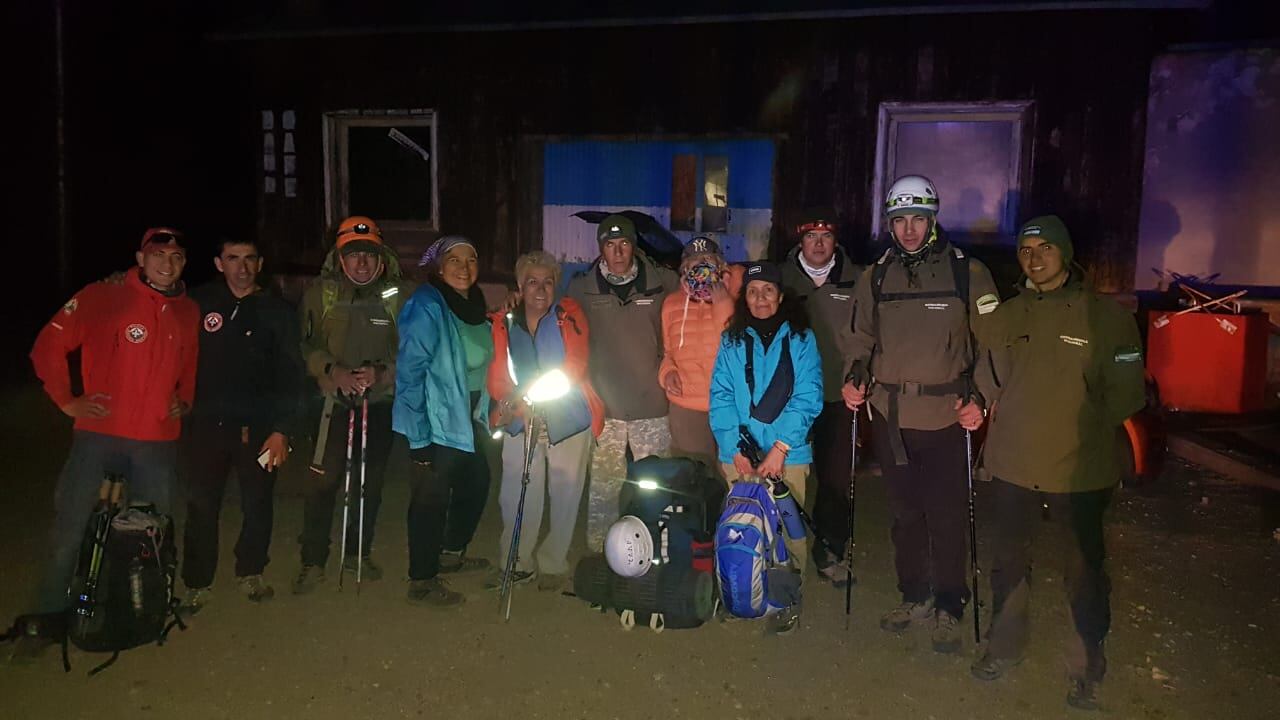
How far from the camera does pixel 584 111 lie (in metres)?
12.4

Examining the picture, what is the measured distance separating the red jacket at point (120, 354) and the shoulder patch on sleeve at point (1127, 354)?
4550mm

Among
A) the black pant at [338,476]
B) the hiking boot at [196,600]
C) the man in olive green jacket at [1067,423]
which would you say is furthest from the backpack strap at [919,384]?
the hiking boot at [196,600]

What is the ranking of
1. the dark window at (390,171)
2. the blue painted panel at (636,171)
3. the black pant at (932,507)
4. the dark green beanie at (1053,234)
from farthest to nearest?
the dark window at (390,171)
the blue painted panel at (636,171)
the black pant at (932,507)
the dark green beanie at (1053,234)

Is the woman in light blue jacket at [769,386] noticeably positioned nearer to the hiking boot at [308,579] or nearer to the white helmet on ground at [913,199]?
the white helmet on ground at [913,199]

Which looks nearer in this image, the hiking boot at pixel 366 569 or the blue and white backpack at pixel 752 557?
the blue and white backpack at pixel 752 557

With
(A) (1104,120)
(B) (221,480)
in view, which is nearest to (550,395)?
(B) (221,480)

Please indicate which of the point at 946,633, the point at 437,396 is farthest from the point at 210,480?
the point at 946,633

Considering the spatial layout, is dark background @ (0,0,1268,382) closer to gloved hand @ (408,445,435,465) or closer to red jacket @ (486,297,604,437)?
red jacket @ (486,297,604,437)

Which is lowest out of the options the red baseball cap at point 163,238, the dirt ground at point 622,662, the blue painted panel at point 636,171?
the dirt ground at point 622,662

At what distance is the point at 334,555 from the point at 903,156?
28.3ft

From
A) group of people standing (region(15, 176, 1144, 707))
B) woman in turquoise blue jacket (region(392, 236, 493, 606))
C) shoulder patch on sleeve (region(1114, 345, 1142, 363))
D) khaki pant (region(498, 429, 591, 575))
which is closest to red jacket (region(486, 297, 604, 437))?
group of people standing (region(15, 176, 1144, 707))

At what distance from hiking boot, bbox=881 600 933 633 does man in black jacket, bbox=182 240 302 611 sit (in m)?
3.45

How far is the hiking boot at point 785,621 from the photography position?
4879mm

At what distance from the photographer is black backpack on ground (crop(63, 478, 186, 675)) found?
4383mm
